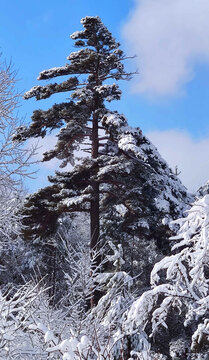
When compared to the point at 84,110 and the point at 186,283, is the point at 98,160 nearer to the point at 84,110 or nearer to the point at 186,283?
the point at 84,110

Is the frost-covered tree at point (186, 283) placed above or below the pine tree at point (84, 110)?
below

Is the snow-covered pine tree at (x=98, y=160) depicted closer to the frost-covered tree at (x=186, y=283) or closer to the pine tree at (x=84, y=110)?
the pine tree at (x=84, y=110)

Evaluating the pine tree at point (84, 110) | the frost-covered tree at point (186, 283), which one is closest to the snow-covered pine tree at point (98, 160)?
the pine tree at point (84, 110)

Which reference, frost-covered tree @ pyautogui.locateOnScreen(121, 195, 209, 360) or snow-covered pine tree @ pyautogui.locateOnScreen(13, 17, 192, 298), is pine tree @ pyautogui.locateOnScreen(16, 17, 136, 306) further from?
frost-covered tree @ pyautogui.locateOnScreen(121, 195, 209, 360)

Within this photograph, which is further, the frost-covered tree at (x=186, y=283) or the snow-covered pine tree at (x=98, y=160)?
the snow-covered pine tree at (x=98, y=160)

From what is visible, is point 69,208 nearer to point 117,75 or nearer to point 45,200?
point 45,200

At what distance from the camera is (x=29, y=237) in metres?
16.7

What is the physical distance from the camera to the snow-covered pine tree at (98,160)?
50.3ft

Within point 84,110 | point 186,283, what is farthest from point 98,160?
point 186,283

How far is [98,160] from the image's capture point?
16.3 m

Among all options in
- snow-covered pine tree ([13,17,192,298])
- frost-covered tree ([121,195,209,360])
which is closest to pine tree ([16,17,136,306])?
snow-covered pine tree ([13,17,192,298])

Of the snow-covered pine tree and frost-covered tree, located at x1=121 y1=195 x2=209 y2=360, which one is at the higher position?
the snow-covered pine tree

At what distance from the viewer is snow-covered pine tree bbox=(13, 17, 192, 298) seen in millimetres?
15336

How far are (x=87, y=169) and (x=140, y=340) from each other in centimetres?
795
